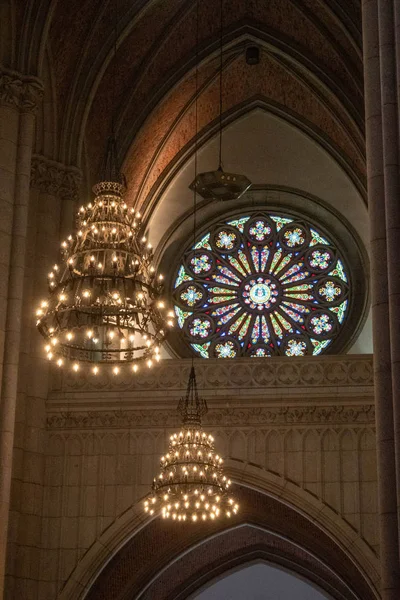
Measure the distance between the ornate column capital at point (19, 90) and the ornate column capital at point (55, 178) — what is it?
2.30m

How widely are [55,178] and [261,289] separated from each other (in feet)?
19.3

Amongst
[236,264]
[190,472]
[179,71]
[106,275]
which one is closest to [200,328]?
→ [236,264]

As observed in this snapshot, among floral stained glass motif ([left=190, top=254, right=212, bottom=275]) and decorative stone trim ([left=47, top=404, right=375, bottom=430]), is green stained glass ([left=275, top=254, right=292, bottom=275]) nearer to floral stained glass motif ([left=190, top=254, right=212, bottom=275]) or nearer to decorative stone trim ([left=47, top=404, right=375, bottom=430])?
floral stained glass motif ([left=190, top=254, right=212, bottom=275])

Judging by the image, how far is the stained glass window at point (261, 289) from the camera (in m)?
23.0

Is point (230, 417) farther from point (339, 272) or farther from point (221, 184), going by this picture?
point (339, 272)

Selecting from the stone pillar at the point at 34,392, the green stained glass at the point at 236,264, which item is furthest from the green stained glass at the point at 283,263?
the stone pillar at the point at 34,392

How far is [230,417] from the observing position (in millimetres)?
17281

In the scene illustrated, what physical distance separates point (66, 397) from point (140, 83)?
21.9 ft

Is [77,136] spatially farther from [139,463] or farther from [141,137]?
[139,463]

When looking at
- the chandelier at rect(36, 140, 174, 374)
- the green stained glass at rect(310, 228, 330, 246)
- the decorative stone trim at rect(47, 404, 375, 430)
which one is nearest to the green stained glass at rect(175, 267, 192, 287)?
the green stained glass at rect(310, 228, 330, 246)

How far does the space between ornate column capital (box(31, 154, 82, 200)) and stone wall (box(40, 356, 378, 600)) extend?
10.4 feet

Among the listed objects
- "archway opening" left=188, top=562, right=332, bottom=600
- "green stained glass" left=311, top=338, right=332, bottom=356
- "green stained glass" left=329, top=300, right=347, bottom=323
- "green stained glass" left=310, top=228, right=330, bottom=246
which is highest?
"green stained glass" left=310, top=228, right=330, bottom=246

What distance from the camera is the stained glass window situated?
23.0 meters

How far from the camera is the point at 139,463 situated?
1730cm
